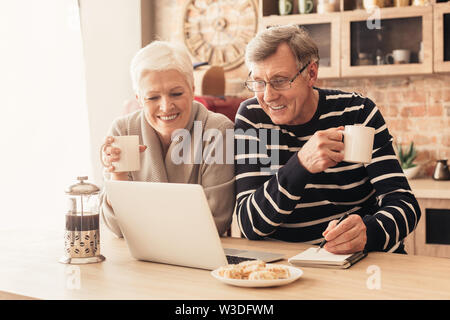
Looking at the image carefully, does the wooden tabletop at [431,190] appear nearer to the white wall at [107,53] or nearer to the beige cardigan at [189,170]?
the beige cardigan at [189,170]

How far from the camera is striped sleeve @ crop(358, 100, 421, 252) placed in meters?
1.54

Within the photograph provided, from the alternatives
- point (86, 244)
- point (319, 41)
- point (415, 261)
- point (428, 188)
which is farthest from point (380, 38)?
point (86, 244)

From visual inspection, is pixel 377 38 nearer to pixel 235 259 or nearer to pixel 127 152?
pixel 127 152

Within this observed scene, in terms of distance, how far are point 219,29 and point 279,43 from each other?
2513 mm

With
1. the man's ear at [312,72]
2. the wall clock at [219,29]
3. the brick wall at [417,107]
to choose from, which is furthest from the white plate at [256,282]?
the wall clock at [219,29]

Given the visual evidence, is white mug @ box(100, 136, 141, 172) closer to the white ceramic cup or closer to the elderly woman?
the elderly woman

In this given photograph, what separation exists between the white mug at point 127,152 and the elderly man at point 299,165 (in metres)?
0.35

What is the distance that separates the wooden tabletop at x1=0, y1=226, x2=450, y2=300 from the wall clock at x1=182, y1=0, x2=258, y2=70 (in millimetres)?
2802

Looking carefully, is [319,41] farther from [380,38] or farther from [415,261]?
[415,261]

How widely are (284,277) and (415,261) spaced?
16.4 inches

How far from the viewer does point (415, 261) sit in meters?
1.40

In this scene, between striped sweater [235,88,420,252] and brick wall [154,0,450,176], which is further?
brick wall [154,0,450,176]

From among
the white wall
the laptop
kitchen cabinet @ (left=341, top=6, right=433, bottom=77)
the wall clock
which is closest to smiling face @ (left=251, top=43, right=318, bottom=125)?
the laptop
